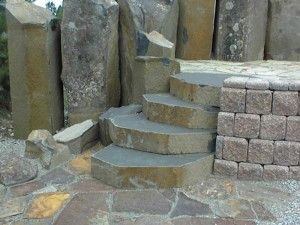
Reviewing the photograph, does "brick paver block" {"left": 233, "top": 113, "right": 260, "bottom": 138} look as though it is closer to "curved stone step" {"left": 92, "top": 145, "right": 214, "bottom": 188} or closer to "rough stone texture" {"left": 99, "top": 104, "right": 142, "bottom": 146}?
"curved stone step" {"left": 92, "top": 145, "right": 214, "bottom": 188}

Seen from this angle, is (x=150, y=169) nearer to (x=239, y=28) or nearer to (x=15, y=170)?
(x=15, y=170)

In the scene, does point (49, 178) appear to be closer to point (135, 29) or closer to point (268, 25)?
point (135, 29)

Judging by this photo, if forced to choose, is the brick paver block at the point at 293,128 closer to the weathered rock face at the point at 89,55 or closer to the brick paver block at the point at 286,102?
the brick paver block at the point at 286,102

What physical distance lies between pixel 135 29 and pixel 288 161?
256 cm

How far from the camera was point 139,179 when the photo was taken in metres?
3.60

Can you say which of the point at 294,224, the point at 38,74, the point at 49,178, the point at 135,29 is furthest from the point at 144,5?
the point at 294,224

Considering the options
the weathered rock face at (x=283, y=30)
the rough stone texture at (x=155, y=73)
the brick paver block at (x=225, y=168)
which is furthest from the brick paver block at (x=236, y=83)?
the weathered rock face at (x=283, y=30)

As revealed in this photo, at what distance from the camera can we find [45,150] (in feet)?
13.9

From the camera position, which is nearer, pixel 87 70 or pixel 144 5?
pixel 87 70


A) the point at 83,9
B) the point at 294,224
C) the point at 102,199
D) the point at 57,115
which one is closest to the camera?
the point at 294,224

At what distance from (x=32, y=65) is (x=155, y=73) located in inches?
63.4

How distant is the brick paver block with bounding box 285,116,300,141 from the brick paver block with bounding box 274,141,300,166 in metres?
0.05

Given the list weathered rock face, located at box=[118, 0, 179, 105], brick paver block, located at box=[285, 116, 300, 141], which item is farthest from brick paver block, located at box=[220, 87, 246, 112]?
weathered rock face, located at box=[118, 0, 179, 105]

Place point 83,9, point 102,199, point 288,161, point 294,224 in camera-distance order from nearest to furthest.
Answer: point 294,224 < point 102,199 < point 288,161 < point 83,9
